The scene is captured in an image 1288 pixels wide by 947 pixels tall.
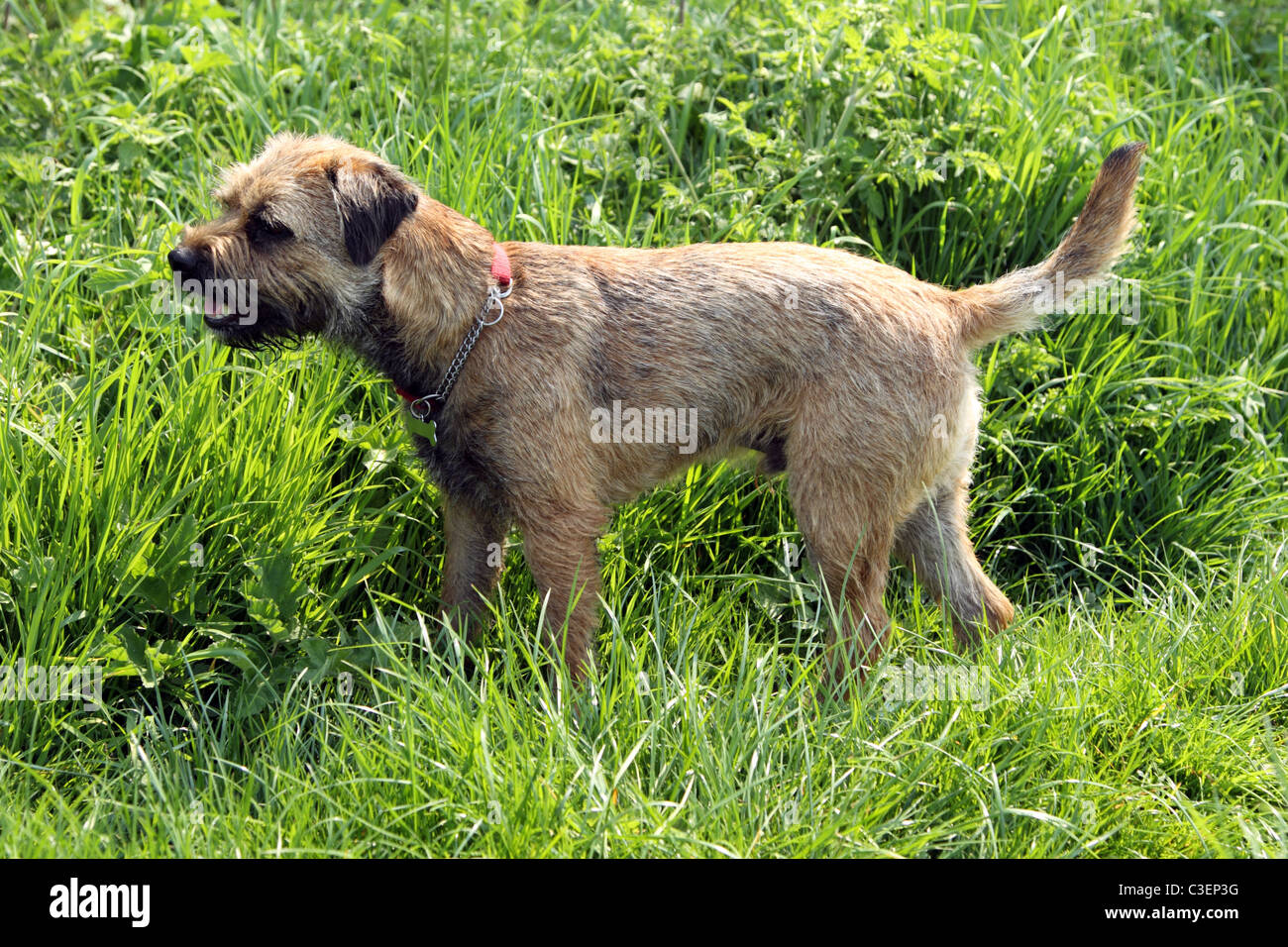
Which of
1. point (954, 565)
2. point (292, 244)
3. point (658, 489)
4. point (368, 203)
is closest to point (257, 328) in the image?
point (292, 244)

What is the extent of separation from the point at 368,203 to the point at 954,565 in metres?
2.13

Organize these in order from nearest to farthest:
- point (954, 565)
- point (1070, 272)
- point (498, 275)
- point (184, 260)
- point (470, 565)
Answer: point (184, 260), point (498, 275), point (1070, 272), point (470, 565), point (954, 565)

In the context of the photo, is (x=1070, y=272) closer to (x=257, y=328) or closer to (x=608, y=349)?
(x=608, y=349)

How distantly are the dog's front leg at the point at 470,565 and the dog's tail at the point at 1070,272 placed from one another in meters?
1.56

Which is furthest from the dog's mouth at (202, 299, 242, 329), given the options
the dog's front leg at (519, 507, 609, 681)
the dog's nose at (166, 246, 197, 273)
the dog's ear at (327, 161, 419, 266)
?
the dog's front leg at (519, 507, 609, 681)

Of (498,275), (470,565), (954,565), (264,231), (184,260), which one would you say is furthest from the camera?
(954,565)

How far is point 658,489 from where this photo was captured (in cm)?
423

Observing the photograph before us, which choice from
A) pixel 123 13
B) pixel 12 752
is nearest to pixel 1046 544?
pixel 12 752

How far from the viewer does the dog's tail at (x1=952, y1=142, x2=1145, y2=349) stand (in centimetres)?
388

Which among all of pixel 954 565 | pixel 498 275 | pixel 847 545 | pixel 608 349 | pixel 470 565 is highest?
pixel 498 275

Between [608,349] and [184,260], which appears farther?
[608,349]

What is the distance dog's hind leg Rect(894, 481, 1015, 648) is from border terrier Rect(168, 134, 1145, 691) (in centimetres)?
14

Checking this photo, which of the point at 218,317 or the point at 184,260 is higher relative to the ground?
the point at 184,260

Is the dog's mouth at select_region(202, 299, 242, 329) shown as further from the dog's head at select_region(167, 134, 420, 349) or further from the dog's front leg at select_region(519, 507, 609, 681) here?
the dog's front leg at select_region(519, 507, 609, 681)
